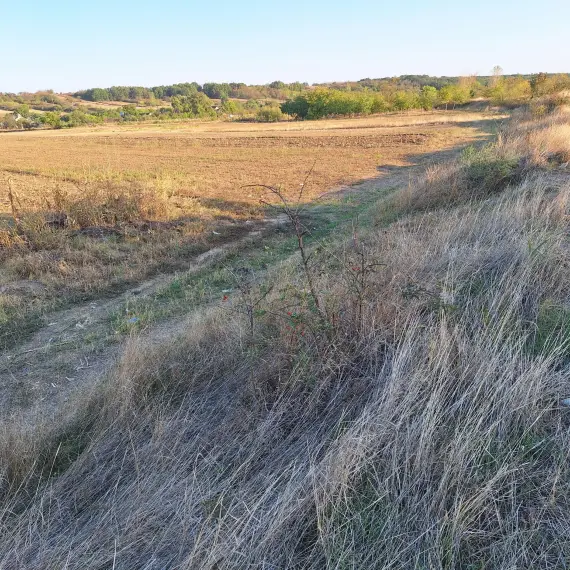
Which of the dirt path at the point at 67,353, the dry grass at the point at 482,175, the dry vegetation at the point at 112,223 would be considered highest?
the dry grass at the point at 482,175

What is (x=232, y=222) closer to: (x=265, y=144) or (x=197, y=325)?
(x=197, y=325)

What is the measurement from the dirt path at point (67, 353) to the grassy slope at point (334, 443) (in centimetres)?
98

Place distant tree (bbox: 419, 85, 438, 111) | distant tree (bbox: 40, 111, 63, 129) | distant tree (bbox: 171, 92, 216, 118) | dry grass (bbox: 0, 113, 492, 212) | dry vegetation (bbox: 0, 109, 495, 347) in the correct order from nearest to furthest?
dry vegetation (bbox: 0, 109, 495, 347), dry grass (bbox: 0, 113, 492, 212), distant tree (bbox: 419, 85, 438, 111), distant tree (bbox: 40, 111, 63, 129), distant tree (bbox: 171, 92, 216, 118)

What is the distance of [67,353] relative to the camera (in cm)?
520

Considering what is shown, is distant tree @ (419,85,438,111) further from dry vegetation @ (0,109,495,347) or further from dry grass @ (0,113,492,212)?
dry vegetation @ (0,109,495,347)

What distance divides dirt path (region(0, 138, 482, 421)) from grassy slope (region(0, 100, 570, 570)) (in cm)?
98

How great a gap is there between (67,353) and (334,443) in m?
4.18

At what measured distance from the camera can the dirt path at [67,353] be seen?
429 cm

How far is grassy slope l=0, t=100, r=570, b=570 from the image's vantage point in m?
1.85

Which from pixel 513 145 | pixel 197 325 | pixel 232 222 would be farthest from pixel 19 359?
pixel 513 145

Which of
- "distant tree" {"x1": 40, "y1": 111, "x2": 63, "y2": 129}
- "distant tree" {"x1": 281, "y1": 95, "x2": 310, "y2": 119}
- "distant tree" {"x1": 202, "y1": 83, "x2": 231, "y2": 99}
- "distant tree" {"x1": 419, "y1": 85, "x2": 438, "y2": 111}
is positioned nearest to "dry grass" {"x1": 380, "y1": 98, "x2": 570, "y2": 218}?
"distant tree" {"x1": 281, "y1": 95, "x2": 310, "y2": 119}

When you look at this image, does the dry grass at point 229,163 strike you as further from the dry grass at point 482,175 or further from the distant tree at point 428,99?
the distant tree at point 428,99

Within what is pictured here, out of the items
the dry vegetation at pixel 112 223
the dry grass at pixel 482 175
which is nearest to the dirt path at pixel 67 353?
the dry vegetation at pixel 112 223

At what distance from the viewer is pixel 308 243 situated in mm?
9664
